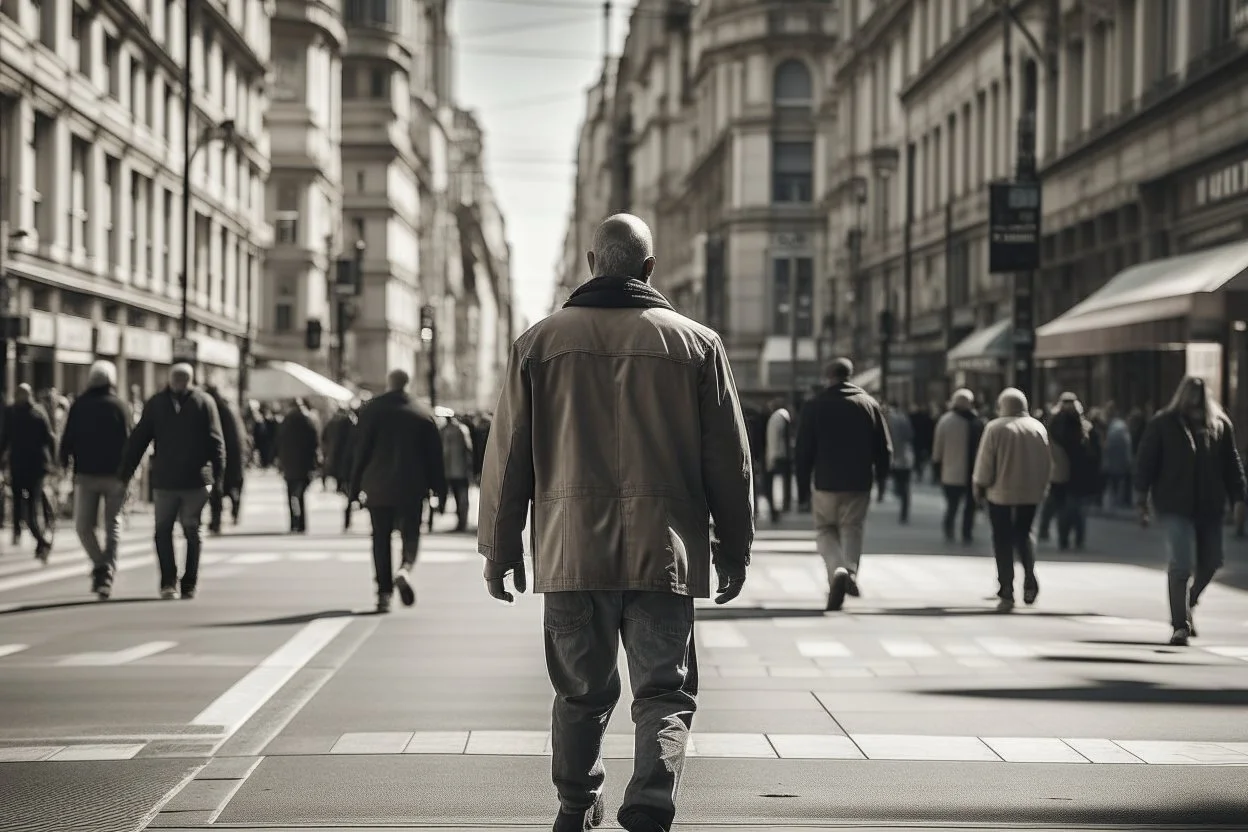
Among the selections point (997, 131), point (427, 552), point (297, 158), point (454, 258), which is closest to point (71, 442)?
point (427, 552)

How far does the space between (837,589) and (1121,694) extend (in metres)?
4.58

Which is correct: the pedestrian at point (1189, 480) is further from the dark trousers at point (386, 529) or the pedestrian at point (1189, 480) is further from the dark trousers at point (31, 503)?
the dark trousers at point (31, 503)

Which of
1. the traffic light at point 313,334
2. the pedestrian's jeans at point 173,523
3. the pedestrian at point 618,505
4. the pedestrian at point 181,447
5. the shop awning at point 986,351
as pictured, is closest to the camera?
the pedestrian at point 618,505

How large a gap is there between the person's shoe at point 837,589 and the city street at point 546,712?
4.2 inches

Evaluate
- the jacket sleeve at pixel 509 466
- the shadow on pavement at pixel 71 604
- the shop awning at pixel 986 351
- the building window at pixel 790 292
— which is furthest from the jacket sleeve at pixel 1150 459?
the building window at pixel 790 292

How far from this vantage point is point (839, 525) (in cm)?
1455

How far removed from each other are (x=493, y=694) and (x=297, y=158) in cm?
6934

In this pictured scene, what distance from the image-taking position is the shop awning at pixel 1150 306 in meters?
24.2

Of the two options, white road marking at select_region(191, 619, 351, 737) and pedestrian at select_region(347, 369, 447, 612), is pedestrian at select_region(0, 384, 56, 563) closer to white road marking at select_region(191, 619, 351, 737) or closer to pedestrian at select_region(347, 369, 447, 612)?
pedestrian at select_region(347, 369, 447, 612)

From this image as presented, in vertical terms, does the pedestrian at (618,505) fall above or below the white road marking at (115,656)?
above

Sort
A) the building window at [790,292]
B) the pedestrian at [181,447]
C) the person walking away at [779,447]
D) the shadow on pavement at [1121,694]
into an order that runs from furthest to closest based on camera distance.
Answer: the building window at [790,292], the person walking away at [779,447], the pedestrian at [181,447], the shadow on pavement at [1121,694]

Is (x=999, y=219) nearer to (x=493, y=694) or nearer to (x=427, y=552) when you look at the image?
(x=427, y=552)

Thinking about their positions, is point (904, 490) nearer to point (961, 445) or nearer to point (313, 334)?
point (961, 445)

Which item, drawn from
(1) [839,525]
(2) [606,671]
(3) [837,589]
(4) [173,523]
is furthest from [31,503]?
(2) [606,671]
